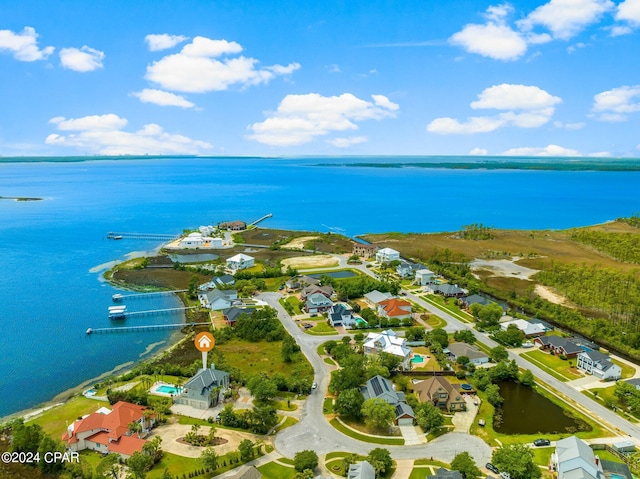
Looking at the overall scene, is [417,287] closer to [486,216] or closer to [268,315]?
[268,315]

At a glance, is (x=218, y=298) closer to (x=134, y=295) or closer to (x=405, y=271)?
(x=134, y=295)

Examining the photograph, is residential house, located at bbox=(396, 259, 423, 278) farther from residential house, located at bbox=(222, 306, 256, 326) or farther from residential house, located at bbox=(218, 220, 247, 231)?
residential house, located at bbox=(218, 220, 247, 231)

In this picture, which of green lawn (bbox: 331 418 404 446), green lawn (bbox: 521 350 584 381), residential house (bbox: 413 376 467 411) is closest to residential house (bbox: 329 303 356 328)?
residential house (bbox: 413 376 467 411)

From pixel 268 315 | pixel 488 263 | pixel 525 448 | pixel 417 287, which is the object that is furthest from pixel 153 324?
pixel 488 263

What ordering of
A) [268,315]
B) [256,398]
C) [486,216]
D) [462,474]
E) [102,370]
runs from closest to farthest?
1. [462,474]
2. [256,398]
3. [102,370]
4. [268,315]
5. [486,216]

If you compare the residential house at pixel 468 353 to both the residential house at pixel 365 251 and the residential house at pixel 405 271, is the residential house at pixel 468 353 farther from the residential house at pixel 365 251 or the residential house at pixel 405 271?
the residential house at pixel 365 251

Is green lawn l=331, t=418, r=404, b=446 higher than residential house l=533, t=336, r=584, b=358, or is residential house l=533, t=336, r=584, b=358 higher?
residential house l=533, t=336, r=584, b=358
